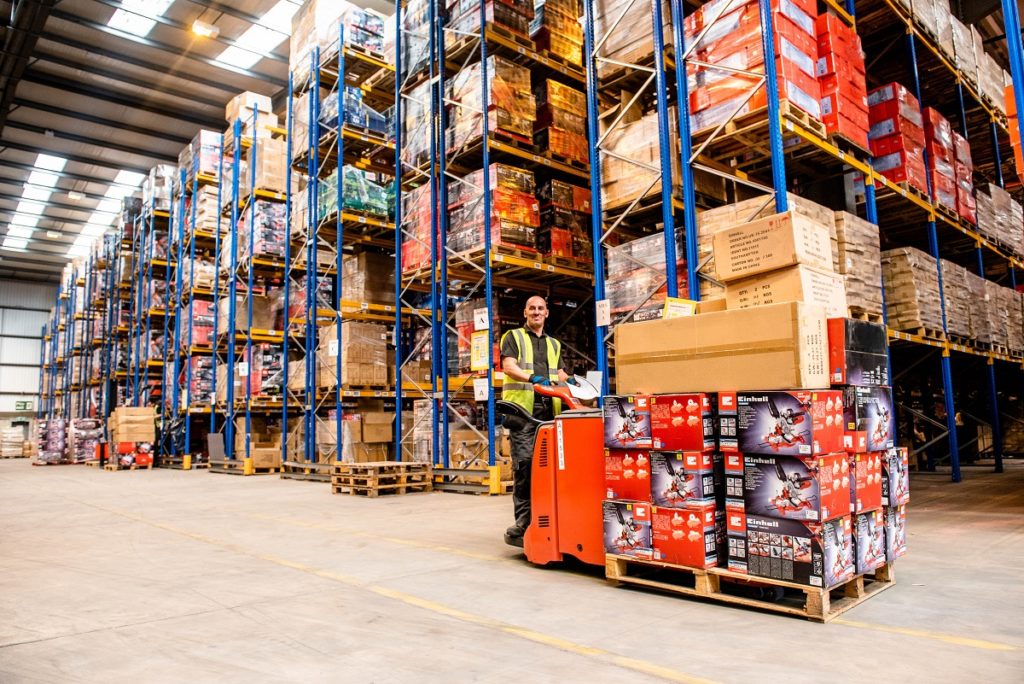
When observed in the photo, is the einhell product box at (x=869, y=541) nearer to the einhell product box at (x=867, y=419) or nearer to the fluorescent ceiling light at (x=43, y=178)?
the einhell product box at (x=867, y=419)

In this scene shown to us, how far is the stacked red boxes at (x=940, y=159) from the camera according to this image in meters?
8.96

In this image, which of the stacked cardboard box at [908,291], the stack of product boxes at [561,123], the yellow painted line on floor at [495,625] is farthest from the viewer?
the stack of product boxes at [561,123]

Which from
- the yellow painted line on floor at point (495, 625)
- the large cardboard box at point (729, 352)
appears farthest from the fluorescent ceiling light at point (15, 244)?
the large cardboard box at point (729, 352)

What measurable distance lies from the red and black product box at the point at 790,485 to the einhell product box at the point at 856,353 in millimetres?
431

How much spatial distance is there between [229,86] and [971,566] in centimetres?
2045

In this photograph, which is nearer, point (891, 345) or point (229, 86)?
point (891, 345)

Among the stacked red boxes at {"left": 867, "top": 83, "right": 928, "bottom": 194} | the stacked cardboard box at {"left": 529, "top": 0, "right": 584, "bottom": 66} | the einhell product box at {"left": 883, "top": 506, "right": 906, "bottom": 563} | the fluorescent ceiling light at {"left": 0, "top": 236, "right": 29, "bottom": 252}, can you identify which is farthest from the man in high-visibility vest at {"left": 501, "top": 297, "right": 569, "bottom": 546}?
the fluorescent ceiling light at {"left": 0, "top": 236, "right": 29, "bottom": 252}

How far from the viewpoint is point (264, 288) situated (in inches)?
636

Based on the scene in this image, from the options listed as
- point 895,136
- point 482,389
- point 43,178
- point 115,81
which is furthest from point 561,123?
point 43,178

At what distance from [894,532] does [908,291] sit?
550 cm

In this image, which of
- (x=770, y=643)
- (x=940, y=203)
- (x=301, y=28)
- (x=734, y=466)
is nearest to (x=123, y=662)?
(x=770, y=643)

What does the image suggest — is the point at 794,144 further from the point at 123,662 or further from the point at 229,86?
the point at 229,86

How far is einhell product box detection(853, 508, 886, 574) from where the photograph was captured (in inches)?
130

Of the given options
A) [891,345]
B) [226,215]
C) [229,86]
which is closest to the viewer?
[891,345]
